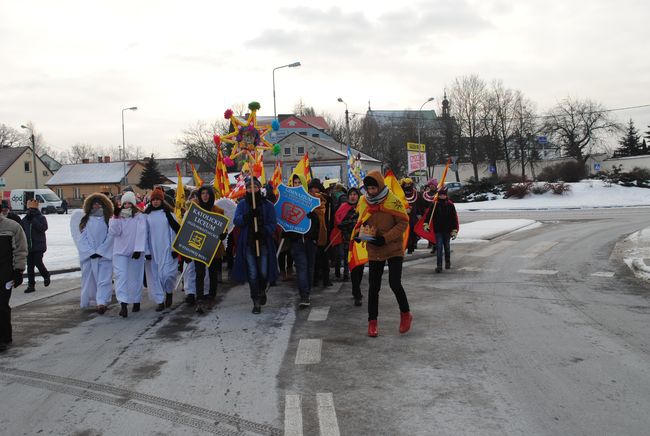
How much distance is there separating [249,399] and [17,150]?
251ft

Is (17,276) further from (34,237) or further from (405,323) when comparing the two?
(34,237)

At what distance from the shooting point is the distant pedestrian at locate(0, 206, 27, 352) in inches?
247

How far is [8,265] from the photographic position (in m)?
6.29

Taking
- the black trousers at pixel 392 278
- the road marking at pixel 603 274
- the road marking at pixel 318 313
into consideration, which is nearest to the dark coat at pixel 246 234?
the road marking at pixel 318 313

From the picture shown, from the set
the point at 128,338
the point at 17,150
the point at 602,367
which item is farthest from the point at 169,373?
the point at 17,150

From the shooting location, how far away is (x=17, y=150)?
70.2 metres

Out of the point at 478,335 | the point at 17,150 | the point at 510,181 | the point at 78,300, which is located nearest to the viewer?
the point at 478,335

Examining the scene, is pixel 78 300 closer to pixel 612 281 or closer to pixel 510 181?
pixel 612 281

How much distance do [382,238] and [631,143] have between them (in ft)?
265

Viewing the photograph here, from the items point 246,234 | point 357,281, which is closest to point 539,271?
point 357,281

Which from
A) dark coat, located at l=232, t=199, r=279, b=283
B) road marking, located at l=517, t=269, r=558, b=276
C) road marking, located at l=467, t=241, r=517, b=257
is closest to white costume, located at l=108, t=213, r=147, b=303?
dark coat, located at l=232, t=199, r=279, b=283

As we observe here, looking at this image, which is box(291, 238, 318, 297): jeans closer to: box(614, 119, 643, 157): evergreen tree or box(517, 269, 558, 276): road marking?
box(517, 269, 558, 276): road marking

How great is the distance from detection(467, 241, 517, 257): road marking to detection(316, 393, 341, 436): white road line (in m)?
9.49

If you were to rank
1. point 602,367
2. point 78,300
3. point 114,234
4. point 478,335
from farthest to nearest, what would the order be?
point 78,300
point 114,234
point 478,335
point 602,367
